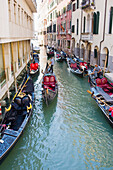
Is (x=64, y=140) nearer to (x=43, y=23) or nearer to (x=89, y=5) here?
(x=89, y=5)

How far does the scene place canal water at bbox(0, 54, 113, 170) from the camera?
4676 millimetres

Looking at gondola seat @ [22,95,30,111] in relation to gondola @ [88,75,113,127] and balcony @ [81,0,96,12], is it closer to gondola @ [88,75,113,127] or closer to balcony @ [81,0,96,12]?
gondola @ [88,75,113,127]

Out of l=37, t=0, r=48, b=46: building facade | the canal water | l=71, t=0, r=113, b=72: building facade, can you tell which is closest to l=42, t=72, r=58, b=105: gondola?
the canal water

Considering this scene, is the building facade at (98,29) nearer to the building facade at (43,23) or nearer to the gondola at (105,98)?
the gondola at (105,98)

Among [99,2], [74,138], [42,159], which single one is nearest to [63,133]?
[74,138]

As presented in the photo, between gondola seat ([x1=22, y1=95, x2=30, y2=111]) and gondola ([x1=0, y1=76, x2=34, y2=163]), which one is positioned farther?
gondola seat ([x1=22, y1=95, x2=30, y2=111])

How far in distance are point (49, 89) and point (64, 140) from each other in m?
2.67

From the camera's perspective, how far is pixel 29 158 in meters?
4.86

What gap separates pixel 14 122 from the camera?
5.79m

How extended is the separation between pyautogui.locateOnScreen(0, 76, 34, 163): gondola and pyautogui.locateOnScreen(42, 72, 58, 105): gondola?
72 centimetres

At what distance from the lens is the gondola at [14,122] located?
4.57 m

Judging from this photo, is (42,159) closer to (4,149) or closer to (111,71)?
(4,149)

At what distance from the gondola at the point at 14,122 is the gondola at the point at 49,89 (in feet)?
2.37

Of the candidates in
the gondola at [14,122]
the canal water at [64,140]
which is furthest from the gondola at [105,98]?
the gondola at [14,122]
